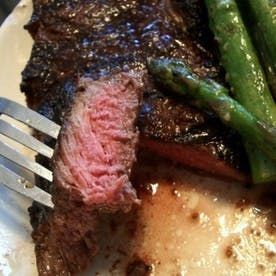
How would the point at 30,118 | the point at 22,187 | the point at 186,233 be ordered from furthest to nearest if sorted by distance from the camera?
the point at 186,233 → the point at 30,118 → the point at 22,187

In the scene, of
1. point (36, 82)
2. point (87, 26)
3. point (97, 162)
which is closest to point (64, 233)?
point (97, 162)

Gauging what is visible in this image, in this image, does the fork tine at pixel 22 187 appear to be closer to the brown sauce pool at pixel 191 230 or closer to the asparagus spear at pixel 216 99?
the brown sauce pool at pixel 191 230

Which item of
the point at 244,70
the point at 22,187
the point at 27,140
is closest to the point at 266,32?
the point at 244,70

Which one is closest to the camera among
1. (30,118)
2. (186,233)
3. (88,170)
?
(88,170)

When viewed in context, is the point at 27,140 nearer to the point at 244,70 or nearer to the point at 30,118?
the point at 30,118

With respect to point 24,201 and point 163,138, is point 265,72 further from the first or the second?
point 24,201
